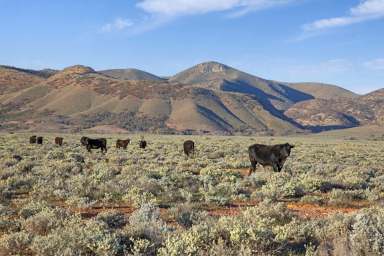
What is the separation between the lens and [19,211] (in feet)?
32.8

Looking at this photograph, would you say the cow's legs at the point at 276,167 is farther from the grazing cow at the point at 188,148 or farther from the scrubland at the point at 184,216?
the grazing cow at the point at 188,148

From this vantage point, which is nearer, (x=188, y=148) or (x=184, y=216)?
(x=184, y=216)

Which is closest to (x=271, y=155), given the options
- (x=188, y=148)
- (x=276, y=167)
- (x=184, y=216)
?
(x=276, y=167)

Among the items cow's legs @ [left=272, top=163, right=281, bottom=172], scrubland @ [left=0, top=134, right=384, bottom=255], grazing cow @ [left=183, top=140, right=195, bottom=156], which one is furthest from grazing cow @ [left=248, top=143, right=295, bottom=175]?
grazing cow @ [left=183, top=140, right=195, bottom=156]

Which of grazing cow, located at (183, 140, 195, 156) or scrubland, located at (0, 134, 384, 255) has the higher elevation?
grazing cow, located at (183, 140, 195, 156)

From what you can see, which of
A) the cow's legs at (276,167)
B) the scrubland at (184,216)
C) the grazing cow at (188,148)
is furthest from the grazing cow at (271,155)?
the grazing cow at (188,148)

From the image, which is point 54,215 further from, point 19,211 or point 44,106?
point 44,106

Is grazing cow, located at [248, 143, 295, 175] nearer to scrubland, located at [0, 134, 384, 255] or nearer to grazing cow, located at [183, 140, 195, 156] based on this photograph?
scrubland, located at [0, 134, 384, 255]

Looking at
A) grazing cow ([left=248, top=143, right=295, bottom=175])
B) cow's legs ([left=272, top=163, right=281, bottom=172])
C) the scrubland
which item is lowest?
the scrubland

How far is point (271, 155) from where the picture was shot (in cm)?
1958

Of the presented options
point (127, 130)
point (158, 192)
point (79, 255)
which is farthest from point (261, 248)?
point (127, 130)

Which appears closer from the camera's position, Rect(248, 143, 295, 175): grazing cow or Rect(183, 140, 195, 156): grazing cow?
Rect(248, 143, 295, 175): grazing cow

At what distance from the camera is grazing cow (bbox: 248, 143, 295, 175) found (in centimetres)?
1942

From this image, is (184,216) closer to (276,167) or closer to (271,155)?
(276,167)
